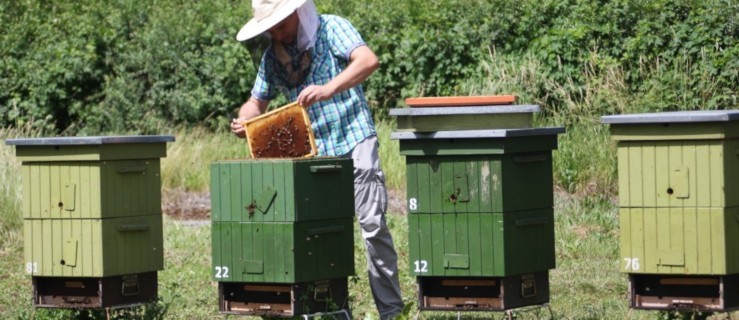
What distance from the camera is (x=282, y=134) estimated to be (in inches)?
207

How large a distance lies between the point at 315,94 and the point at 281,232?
63cm

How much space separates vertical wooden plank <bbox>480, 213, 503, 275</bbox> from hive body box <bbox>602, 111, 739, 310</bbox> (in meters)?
0.56

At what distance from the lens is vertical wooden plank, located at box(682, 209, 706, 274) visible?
4.80 metres

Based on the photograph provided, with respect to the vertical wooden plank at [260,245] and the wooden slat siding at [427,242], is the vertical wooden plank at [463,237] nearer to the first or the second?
the wooden slat siding at [427,242]

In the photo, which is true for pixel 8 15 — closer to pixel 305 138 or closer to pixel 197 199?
pixel 197 199

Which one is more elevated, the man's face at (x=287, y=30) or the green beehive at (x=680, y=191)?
the man's face at (x=287, y=30)

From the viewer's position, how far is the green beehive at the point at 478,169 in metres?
5.16

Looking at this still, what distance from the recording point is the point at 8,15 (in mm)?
14523

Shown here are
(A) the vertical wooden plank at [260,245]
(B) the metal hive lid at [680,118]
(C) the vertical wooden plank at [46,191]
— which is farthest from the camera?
(C) the vertical wooden plank at [46,191]

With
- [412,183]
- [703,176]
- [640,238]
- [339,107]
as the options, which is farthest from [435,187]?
[703,176]

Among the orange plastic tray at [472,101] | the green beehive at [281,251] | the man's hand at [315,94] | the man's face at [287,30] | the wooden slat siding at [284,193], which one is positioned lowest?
the green beehive at [281,251]

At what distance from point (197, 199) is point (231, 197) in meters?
6.36

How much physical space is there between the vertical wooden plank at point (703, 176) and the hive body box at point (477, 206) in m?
0.77

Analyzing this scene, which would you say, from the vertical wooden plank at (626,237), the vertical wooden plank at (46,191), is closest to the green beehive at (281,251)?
the vertical wooden plank at (46,191)
